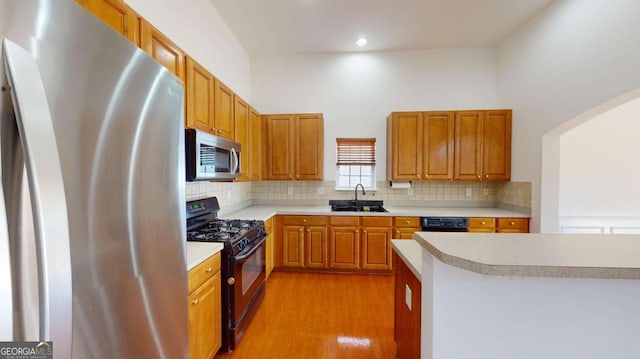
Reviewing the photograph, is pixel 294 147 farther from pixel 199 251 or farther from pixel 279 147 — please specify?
pixel 199 251

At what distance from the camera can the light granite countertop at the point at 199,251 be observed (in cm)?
145

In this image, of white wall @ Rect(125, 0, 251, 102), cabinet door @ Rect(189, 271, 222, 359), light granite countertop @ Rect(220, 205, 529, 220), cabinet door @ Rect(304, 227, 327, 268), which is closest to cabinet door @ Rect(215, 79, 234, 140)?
white wall @ Rect(125, 0, 251, 102)

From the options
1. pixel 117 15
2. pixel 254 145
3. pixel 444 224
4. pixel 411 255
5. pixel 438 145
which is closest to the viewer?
pixel 117 15

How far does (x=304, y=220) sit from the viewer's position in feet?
11.5

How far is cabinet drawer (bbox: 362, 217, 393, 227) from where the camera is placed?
134 inches

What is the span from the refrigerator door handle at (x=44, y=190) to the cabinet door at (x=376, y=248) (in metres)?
3.16

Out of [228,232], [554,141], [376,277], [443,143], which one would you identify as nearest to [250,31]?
[228,232]

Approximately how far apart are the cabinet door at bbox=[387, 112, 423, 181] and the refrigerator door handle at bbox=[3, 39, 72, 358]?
353cm

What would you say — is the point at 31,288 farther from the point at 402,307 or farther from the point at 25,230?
the point at 402,307

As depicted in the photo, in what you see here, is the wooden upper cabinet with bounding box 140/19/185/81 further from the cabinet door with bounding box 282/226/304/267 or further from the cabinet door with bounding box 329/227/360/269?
the cabinet door with bounding box 329/227/360/269

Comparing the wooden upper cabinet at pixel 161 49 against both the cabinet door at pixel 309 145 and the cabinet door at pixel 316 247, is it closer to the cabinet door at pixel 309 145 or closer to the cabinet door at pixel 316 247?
the cabinet door at pixel 309 145

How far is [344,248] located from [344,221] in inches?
14.8

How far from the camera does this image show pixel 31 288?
514mm

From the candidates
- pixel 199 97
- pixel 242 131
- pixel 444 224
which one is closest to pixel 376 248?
pixel 444 224
